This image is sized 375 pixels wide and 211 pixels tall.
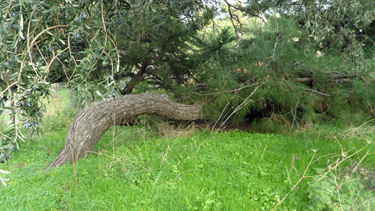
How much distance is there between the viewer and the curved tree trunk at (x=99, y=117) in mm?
3729

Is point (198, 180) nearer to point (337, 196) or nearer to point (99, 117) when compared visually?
point (337, 196)

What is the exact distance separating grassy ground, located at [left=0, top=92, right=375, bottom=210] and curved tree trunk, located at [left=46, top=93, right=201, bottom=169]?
0.20 m

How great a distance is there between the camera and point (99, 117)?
13.3 feet

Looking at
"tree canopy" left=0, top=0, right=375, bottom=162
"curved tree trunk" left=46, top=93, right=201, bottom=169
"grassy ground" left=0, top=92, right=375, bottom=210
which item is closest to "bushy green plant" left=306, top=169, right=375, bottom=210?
"grassy ground" left=0, top=92, right=375, bottom=210

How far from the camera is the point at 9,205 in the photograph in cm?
272

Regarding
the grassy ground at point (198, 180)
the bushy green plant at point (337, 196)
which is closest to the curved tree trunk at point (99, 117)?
the grassy ground at point (198, 180)

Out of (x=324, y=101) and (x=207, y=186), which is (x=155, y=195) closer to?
(x=207, y=186)

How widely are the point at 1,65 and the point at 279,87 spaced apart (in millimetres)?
4604

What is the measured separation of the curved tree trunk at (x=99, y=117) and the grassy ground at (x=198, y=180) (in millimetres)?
200

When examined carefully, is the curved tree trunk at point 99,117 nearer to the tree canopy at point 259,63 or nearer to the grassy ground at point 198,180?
the grassy ground at point 198,180

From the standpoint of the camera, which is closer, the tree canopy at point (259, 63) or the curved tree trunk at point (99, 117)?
the curved tree trunk at point (99, 117)

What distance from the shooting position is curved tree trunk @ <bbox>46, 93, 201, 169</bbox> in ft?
12.2

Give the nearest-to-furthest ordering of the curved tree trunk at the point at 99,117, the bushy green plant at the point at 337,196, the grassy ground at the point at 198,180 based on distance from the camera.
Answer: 1. the bushy green plant at the point at 337,196
2. the grassy ground at the point at 198,180
3. the curved tree trunk at the point at 99,117

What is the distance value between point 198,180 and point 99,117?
2008mm
